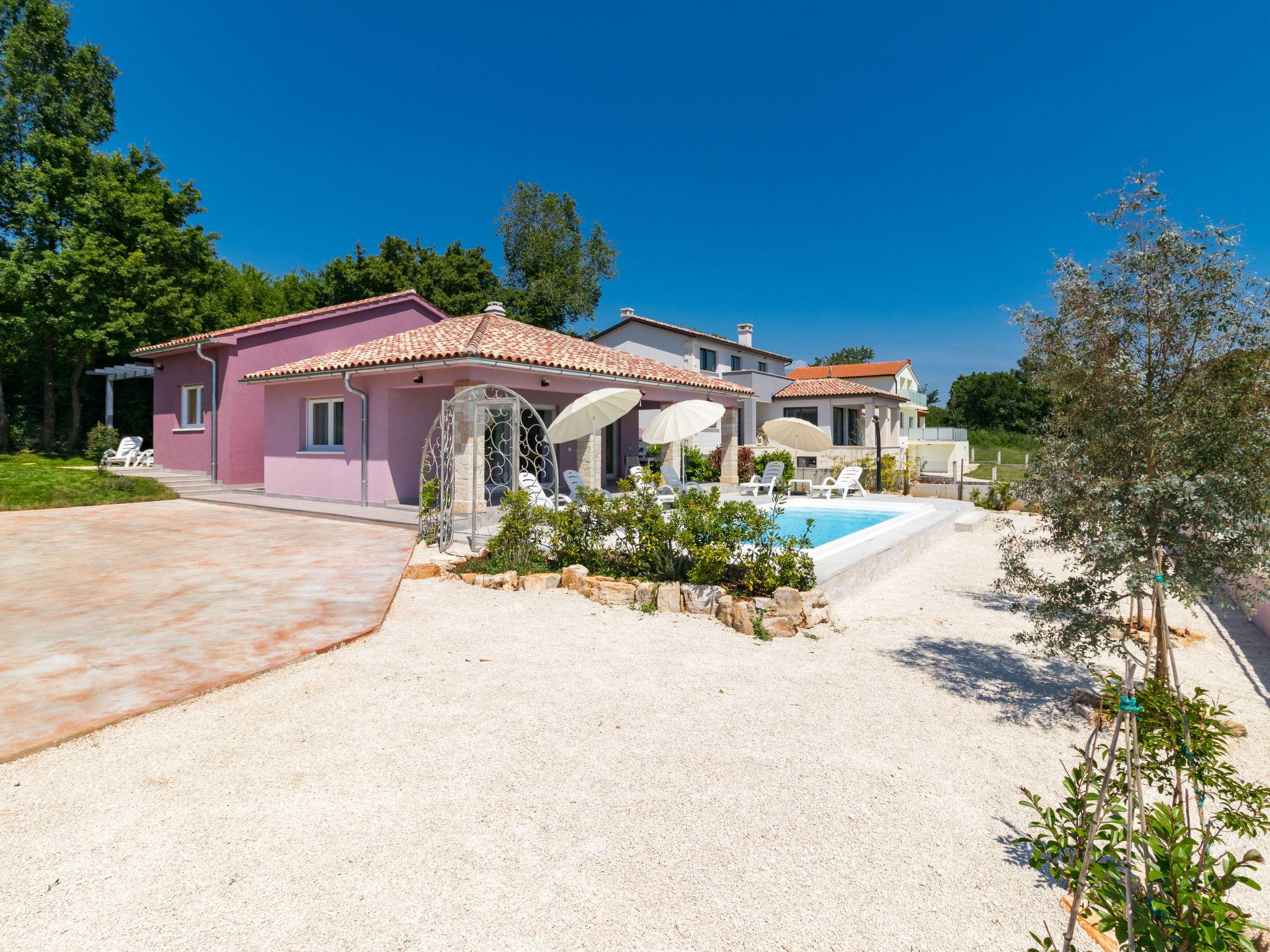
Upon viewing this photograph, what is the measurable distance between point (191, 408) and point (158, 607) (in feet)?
58.9

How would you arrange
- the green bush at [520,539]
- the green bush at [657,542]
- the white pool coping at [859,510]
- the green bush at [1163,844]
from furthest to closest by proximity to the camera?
the white pool coping at [859,510] → the green bush at [520,539] → the green bush at [657,542] → the green bush at [1163,844]

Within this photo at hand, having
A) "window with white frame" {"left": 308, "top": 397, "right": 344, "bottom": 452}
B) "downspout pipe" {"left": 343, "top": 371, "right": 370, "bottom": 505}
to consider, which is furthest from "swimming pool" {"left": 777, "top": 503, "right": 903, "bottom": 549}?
"window with white frame" {"left": 308, "top": 397, "right": 344, "bottom": 452}

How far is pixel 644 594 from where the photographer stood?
834 centimetres

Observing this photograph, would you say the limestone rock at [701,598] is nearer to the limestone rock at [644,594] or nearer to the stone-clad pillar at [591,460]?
the limestone rock at [644,594]

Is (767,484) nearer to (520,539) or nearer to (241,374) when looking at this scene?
(520,539)

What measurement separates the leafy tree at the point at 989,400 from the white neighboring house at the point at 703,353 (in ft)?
135

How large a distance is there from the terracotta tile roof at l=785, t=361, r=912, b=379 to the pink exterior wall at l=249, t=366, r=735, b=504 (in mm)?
35250

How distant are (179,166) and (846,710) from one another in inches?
1409

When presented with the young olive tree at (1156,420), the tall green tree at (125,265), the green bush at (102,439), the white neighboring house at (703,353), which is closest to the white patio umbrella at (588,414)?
the young olive tree at (1156,420)

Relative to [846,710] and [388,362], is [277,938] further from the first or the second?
[388,362]

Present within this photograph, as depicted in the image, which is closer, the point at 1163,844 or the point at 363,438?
the point at 1163,844

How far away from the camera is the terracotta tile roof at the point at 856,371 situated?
4941 centimetres

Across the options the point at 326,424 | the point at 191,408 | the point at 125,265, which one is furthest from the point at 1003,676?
the point at 125,265

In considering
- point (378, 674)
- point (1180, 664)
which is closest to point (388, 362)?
point (378, 674)
